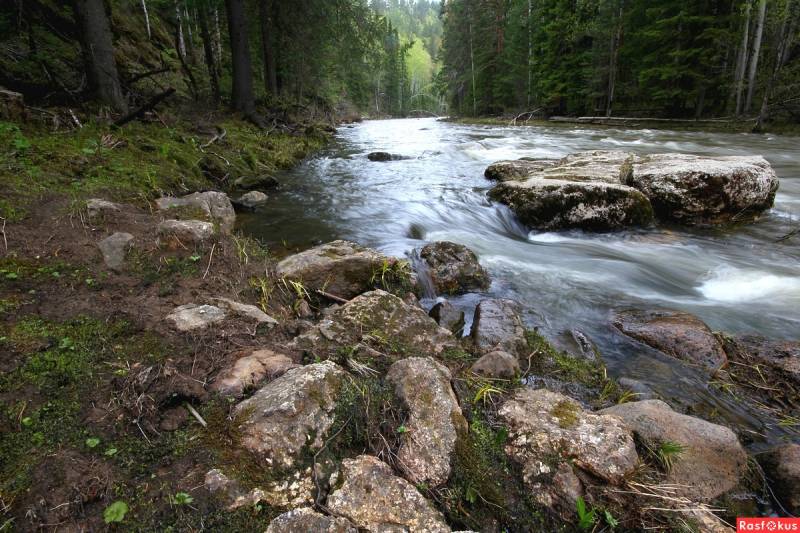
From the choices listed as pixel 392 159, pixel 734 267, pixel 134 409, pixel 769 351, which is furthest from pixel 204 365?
pixel 392 159

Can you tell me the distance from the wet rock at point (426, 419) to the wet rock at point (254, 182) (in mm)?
7359

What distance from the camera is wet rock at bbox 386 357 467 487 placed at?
5.81 feet

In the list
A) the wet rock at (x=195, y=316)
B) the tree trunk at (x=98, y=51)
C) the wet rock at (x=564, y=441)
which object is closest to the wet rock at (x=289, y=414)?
the wet rock at (x=195, y=316)

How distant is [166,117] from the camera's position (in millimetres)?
9141

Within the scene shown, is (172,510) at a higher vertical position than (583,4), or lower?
lower

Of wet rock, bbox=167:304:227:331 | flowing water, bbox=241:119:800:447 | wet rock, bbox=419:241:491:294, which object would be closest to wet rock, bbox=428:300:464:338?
flowing water, bbox=241:119:800:447

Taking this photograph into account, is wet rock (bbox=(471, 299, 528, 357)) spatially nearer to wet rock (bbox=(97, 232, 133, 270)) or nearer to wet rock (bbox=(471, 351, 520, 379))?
wet rock (bbox=(471, 351, 520, 379))

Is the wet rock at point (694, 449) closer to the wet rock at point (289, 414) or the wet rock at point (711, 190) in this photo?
the wet rock at point (289, 414)

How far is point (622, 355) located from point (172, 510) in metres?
3.81

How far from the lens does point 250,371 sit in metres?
2.08

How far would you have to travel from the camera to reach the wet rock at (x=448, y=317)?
13.0 feet

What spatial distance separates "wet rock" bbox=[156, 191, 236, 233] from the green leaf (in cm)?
355

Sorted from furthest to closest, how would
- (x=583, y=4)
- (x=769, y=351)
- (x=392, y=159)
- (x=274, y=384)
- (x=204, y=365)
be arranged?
(x=583, y=4) → (x=392, y=159) → (x=769, y=351) → (x=204, y=365) → (x=274, y=384)

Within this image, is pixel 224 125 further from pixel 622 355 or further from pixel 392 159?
pixel 622 355
